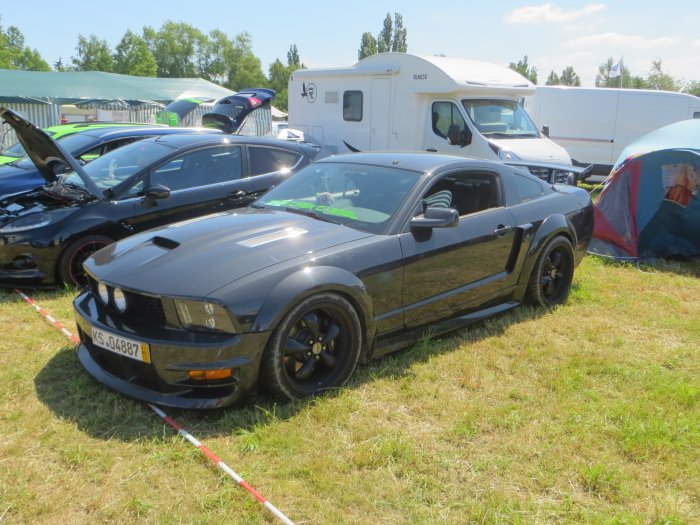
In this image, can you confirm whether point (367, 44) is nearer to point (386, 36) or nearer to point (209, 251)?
point (386, 36)

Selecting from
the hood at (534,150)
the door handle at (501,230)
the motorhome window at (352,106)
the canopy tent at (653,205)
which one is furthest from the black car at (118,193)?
the motorhome window at (352,106)

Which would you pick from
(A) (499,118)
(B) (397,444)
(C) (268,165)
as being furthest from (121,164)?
(A) (499,118)

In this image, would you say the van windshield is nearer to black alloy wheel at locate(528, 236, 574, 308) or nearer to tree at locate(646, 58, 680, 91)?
black alloy wheel at locate(528, 236, 574, 308)

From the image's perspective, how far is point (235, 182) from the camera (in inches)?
257

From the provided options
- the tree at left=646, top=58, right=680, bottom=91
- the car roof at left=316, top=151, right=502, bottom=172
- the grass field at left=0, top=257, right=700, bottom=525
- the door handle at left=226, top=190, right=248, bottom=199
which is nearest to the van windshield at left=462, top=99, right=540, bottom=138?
the door handle at left=226, top=190, right=248, bottom=199

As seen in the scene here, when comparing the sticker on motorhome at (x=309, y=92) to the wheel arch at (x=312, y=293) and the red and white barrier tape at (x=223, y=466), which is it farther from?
the red and white barrier tape at (x=223, y=466)

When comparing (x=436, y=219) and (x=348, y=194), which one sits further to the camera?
(x=348, y=194)

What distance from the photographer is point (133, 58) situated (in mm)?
84750

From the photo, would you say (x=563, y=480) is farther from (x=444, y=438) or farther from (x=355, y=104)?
(x=355, y=104)

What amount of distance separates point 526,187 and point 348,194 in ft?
5.85

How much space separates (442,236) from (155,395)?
2.18m

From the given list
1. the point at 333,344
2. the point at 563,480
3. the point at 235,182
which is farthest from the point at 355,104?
the point at 563,480

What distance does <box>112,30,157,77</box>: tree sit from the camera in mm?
82188

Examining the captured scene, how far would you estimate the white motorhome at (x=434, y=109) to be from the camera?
10484 mm
